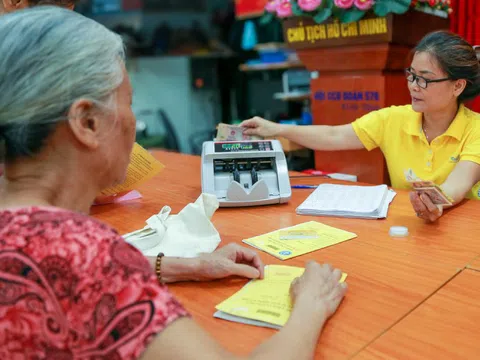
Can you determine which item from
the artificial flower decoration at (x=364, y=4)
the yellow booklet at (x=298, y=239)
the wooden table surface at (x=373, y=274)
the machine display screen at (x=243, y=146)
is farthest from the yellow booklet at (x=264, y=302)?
the artificial flower decoration at (x=364, y=4)

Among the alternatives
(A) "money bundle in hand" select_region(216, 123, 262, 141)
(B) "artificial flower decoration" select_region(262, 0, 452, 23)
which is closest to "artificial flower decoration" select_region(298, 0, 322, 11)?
(B) "artificial flower decoration" select_region(262, 0, 452, 23)

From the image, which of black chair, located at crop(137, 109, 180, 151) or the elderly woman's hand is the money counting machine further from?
black chair, located at crop(137, 109, 180, 151)

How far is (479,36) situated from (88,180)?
2693 mm

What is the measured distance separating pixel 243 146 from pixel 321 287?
0.87m

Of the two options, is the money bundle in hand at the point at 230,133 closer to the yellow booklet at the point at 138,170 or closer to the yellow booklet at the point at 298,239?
the yellow booklet at the point at 138,170

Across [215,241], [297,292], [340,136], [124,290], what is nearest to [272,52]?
[340,136]

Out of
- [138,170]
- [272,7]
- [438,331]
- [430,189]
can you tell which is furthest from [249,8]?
[438,331]

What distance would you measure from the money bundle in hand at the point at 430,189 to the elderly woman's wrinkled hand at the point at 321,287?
0.48 metres

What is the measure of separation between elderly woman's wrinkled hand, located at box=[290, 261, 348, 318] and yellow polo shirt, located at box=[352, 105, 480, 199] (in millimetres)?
976

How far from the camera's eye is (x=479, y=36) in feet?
9.17

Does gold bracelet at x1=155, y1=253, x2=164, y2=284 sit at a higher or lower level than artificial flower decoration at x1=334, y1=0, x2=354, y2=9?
lower

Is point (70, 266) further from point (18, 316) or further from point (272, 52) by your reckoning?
point (272, 52)

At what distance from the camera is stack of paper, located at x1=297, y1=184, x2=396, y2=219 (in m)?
1.49

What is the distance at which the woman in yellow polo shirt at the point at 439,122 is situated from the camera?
1.81 meters
